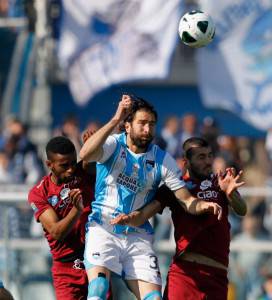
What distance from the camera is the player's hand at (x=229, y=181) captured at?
33.9 ft

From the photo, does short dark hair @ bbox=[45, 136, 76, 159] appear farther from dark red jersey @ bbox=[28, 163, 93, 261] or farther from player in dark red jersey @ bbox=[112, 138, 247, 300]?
player in dark red jersey @ bbox=[112, 138, 247, 300]

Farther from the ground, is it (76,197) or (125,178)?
(125,178)

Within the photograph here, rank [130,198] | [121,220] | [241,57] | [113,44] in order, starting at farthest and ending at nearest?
[241,57] < [113,44] < [130,198] < [121,220]

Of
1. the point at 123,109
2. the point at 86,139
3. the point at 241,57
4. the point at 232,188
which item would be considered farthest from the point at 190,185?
the point at 241,57

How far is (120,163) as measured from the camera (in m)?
10.3

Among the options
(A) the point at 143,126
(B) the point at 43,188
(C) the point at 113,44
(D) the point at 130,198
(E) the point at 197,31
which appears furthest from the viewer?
(C) the point at 113,44

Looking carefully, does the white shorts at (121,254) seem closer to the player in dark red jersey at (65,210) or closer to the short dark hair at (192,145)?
the player in dark red jersey at (65,210)

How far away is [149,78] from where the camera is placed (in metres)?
17.7

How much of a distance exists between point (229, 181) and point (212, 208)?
397mm

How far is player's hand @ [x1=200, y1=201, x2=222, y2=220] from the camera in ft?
33.0

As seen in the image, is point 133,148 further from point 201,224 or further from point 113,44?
point 113,44

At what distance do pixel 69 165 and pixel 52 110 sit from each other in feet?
41.1

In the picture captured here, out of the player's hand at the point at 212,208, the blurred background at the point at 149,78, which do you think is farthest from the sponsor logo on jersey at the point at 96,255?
the blurred background at the point at 149,78

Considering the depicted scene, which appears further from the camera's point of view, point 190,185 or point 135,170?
point 190,185
